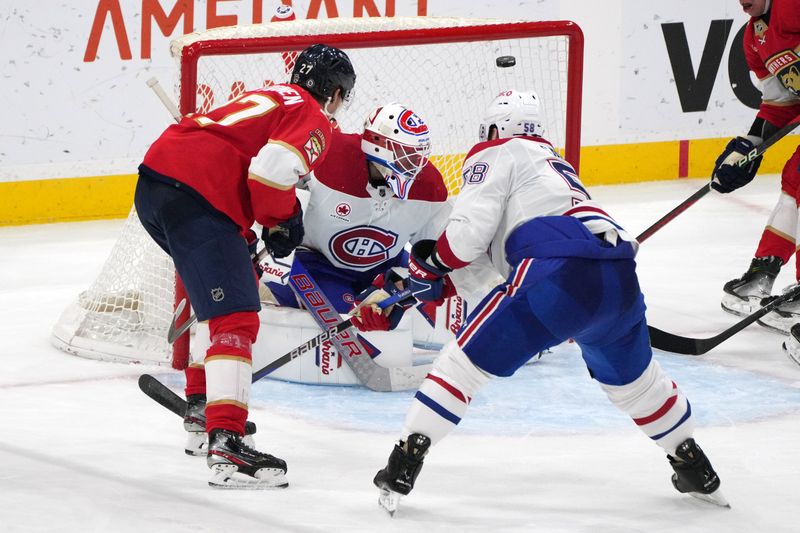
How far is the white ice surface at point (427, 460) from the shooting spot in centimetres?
273

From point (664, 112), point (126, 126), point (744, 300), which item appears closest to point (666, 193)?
point (664, 112)

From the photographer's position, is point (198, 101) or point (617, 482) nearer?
point (617, 482)

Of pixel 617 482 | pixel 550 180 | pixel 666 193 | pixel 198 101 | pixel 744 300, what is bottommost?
pixel 666 193

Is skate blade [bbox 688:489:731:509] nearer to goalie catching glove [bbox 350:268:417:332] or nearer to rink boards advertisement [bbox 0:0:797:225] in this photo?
goalie catching glove [bbox 350:268:417:332]

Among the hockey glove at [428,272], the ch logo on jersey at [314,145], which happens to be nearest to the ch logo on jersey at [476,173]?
the hockey glove at [428,272]

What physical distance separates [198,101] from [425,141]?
0.88 m

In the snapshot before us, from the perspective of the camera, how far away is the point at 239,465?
2807 millimetres

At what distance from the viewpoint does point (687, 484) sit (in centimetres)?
280

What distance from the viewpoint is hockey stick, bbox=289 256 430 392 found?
369cm

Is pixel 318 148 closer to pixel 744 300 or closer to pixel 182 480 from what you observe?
pixel 182 480

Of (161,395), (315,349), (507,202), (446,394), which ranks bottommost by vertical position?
(315,349)

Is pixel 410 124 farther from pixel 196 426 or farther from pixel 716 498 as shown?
pixel 716 498

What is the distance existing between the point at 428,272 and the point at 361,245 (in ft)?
3.12

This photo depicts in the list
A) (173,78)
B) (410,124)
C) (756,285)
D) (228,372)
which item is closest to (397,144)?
(410,124)
